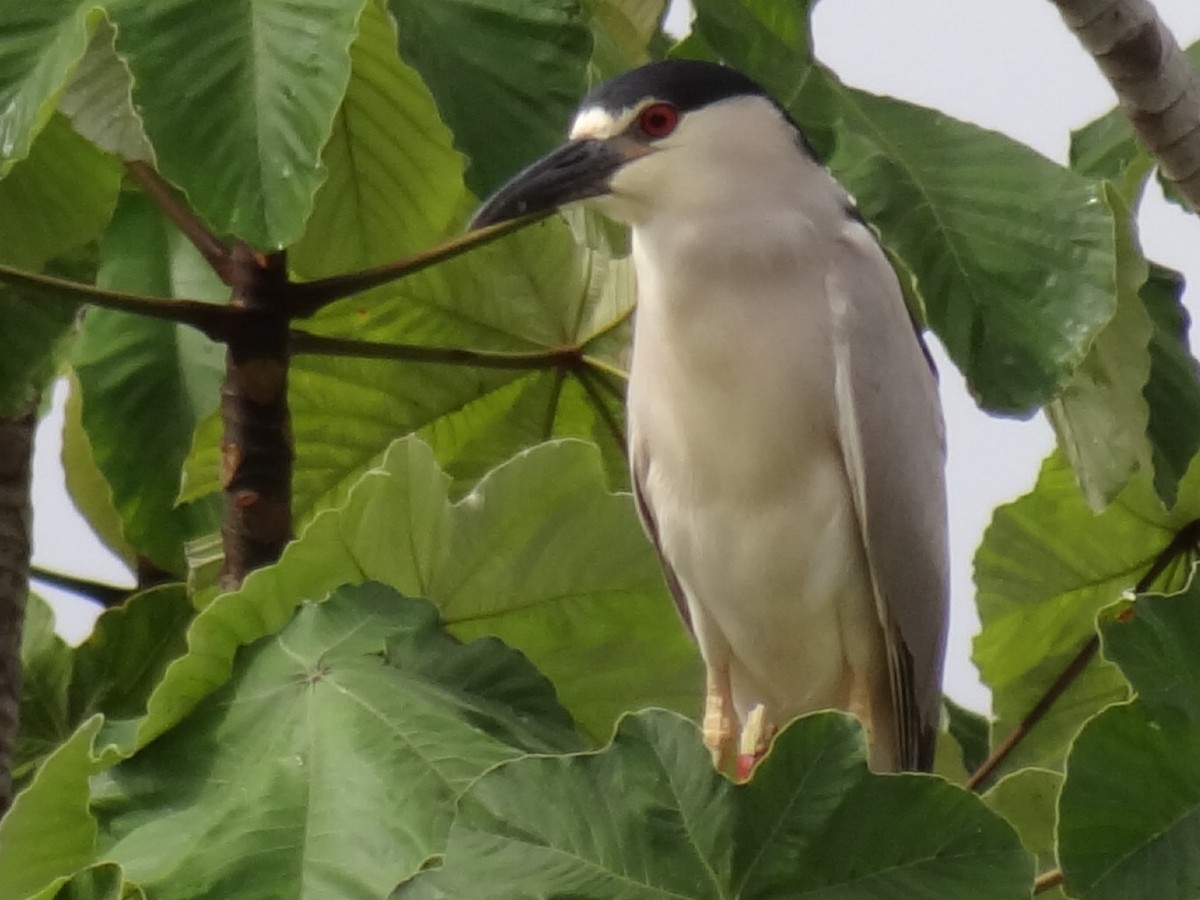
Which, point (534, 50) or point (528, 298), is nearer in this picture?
point (534, 50)

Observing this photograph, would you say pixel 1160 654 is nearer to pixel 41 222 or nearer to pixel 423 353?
pixel 423 353

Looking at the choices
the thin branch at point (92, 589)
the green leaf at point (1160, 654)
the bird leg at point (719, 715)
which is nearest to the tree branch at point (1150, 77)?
the green leaf at point (1160, 654)

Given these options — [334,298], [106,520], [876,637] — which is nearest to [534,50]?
[334,298]

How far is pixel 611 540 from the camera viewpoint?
1373 mm

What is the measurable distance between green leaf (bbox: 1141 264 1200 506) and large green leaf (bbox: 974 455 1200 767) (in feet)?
0.34

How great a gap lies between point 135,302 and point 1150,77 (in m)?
0.69

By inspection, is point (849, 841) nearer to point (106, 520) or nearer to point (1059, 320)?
point (1059, 320)

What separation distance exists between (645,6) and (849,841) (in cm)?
85

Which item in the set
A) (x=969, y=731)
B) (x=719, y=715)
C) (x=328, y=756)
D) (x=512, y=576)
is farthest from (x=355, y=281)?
(x=969, y=731)

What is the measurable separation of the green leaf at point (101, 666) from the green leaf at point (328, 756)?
A: 0.43 m

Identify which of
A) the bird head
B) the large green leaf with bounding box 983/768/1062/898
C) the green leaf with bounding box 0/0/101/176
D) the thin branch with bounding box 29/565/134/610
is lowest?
the large green leaf with bounding box 983/768/1062/898

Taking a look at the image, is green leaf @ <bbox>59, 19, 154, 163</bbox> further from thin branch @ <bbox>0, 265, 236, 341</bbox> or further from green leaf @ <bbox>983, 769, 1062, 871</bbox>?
green leaf @ <bbox>983, 769, 1062, 871</bbox>

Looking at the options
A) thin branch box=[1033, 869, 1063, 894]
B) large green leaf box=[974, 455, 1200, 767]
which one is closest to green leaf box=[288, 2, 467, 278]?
large green leaf box=[974, 455, 1200, 767]

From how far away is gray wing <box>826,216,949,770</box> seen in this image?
1.50m
